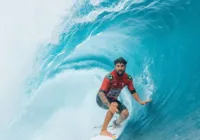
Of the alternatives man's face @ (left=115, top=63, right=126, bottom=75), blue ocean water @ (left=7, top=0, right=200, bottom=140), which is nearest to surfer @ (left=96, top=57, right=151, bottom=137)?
man's face @ (left=115, top=63, right=126, bottom=75)

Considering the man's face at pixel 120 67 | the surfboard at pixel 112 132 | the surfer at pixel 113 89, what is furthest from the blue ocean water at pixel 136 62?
the man's face at pixel 120 67

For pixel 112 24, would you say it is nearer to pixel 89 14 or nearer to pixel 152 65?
pixel 89 14

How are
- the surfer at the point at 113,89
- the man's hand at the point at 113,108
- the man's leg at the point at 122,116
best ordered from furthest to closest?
the man's leg at the point at 122,116, the surfer at the point at 113,89, the man's hand at the point at 113,108

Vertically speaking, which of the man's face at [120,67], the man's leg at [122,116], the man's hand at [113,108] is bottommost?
the man's hand at [113,108]

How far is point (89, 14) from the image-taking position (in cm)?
921

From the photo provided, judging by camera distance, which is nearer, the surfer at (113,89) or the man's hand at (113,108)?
the man's hand at (113,108)

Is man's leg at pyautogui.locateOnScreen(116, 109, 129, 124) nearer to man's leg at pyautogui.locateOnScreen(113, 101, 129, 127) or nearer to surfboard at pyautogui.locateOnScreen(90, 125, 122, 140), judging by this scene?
man's leg at pyautogui.locateOnScreen(113, 101, 129, 127)

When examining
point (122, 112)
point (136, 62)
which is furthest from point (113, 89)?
Result: point (136, 62)

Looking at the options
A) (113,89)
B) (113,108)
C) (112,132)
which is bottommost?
(113,108)

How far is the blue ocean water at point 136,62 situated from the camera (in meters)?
6.38

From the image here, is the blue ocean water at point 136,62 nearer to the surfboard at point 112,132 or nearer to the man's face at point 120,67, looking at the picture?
the surfboard at point 112,132

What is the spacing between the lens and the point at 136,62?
820 centimetres

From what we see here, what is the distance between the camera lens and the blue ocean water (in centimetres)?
638

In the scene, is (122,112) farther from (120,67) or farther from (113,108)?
(120,67)
